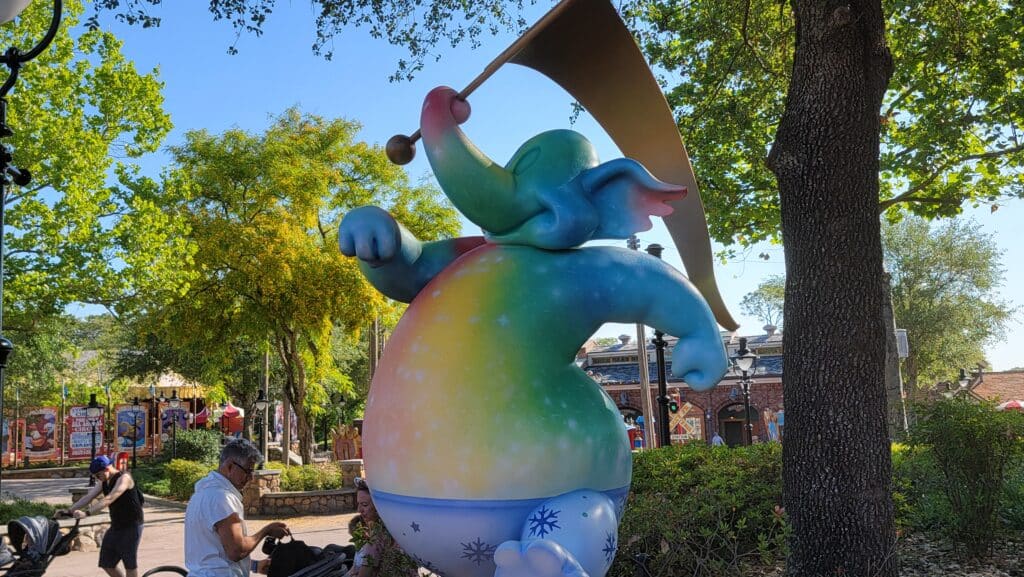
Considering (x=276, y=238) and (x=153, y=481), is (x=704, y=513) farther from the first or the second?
(x=153, y=481)

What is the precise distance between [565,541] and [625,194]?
3.28ft

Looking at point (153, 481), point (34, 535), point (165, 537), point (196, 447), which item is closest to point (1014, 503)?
point (34, 535)

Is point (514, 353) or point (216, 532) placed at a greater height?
point (514, 353)

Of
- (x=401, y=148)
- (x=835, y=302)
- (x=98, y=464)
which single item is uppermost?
(x=401, y=148)

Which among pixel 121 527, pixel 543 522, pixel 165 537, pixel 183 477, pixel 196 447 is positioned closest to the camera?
pixel 543 522

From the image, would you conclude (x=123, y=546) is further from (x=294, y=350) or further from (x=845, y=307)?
(x=294, y=350)

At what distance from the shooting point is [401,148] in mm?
2385

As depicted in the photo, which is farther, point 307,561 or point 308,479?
point 308,479

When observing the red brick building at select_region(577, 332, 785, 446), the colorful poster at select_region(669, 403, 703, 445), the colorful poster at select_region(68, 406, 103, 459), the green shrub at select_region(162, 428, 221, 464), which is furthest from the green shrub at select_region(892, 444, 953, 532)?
the colorful poster at select_region(68, 406, 103, 459)

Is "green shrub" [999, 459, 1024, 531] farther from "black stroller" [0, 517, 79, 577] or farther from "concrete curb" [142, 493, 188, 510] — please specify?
"concrete curb" [142, 493, 188, 510]

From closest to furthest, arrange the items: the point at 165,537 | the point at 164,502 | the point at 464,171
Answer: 1. the point at 464,171
2. the point at 165,537
3. the point at 164,502

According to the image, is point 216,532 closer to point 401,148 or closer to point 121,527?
point 401,148

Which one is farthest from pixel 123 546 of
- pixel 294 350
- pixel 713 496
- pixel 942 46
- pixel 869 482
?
pixel 294 350

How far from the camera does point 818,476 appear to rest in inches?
182
